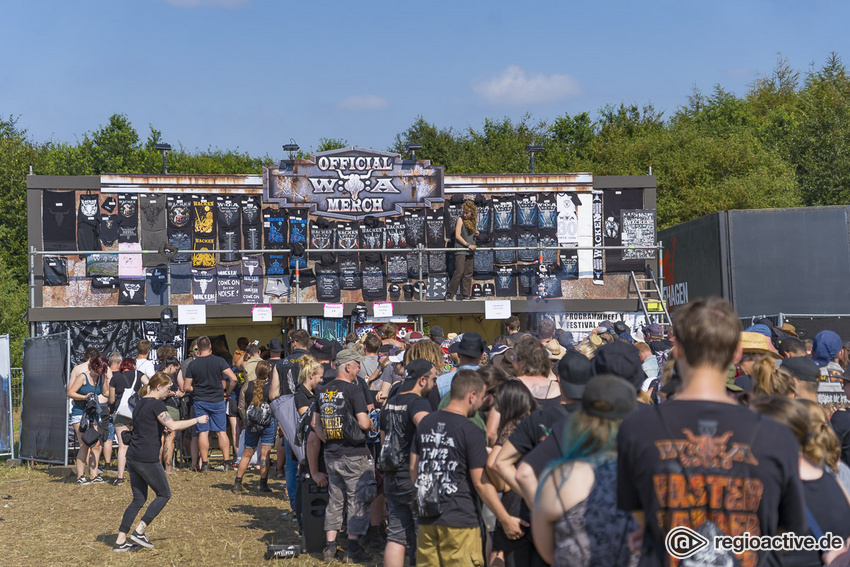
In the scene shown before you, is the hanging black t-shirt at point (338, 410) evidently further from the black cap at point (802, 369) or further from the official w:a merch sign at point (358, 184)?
the official w:a merch sign at point (358, 184)

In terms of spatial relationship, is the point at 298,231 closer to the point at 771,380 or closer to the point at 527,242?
the point at 527,242

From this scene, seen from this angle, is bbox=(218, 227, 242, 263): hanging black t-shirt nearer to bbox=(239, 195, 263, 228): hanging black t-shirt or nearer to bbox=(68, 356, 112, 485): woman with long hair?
bbox=(239, 195, 263, 228): hanging black t-shirt

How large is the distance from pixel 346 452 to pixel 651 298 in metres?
13.0

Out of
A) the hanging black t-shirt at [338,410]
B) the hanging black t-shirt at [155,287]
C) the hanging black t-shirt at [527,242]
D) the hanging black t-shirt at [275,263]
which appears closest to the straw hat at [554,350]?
the hanging black t-shirt at [338,410]

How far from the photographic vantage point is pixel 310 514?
8.59 meters

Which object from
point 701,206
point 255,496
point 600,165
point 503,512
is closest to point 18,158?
point 600,165

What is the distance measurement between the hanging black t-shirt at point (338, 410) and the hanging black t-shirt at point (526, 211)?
11.7 m

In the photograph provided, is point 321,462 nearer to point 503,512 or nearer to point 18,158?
point 503,512

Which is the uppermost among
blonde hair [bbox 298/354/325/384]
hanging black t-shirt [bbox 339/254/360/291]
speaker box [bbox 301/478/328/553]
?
hanging black t-shirt [bbox 339/254/360/291]

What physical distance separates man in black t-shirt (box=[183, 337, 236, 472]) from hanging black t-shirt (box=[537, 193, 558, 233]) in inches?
323

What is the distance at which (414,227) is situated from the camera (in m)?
19.1

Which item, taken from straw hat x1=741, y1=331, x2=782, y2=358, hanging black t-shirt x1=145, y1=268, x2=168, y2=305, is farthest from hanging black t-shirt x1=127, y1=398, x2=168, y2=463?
hanging black t-shirt x1=145, y1=268, x2=168, y2=305

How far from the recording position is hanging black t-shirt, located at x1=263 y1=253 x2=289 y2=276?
61.7 feet

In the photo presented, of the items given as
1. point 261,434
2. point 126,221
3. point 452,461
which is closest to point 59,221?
point 126,221
